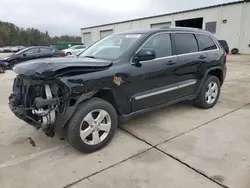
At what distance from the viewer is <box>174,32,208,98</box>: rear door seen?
401 centimetres

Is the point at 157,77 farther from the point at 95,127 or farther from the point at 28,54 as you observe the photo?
the point at 28,54

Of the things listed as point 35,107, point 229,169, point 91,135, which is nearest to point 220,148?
point 229,169

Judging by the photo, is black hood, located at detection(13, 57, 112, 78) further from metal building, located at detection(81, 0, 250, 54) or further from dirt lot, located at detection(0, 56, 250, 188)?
metal building, located at detection(81, 0, 250, 54)

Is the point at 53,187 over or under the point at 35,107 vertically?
under

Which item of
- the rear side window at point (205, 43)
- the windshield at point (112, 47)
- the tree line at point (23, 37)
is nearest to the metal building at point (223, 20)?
the rear side window at point (205, 43)

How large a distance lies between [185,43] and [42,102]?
2.89 m

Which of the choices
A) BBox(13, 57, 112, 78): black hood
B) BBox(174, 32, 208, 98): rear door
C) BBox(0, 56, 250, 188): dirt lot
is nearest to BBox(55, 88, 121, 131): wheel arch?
BBox(13, 57, 112, 78): black hood

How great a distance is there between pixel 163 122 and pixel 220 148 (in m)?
1.19

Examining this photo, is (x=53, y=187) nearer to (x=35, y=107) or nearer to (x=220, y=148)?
(x=35, y=107)

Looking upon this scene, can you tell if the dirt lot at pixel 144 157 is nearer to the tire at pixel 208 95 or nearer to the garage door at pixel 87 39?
the tire at pixel 208 95

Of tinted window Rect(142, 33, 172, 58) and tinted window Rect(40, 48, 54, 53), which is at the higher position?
tinted window Rect(40, 48, 54, 53)

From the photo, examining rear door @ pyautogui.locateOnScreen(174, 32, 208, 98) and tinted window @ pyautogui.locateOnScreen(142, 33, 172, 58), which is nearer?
tinted window @ pyautogui.locateOnScreen(142, 33, 172, 58)

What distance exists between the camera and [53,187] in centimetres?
235

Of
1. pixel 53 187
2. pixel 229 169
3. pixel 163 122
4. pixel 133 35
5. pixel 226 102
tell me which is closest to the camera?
pixel 53 187
